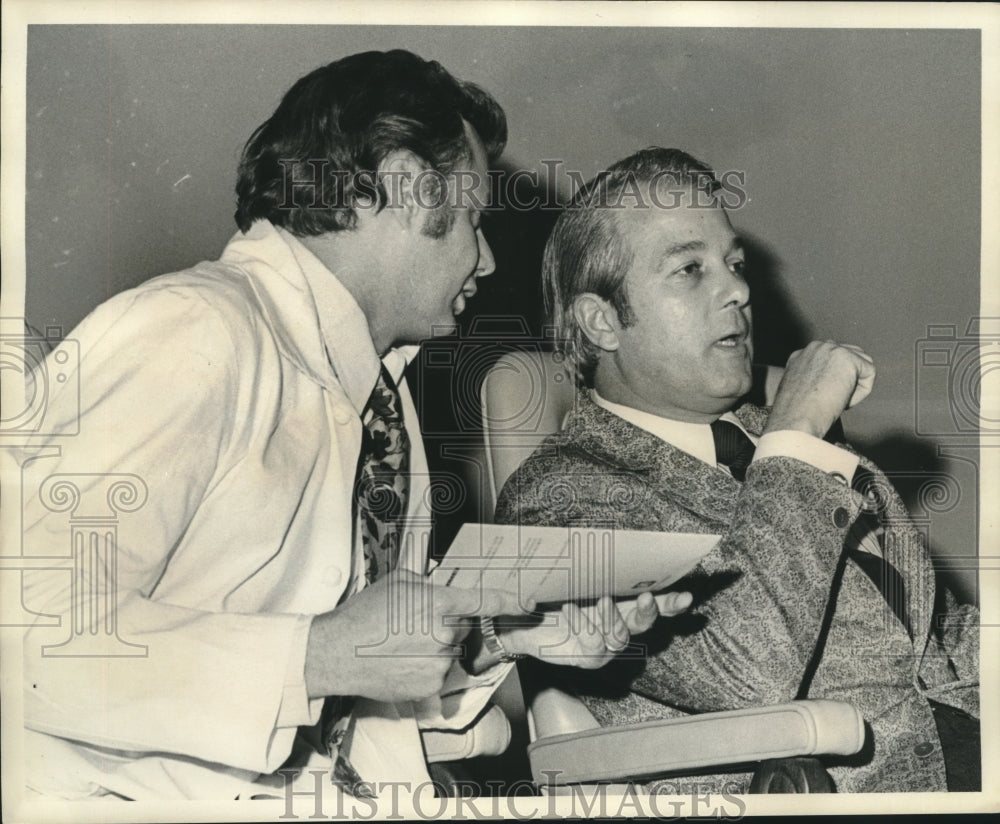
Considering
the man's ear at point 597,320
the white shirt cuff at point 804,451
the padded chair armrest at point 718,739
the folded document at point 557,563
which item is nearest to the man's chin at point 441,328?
the man's ear at point 597,320

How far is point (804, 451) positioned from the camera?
2352 millimetres

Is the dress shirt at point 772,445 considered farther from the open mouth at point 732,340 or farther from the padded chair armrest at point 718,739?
the padded chair armrest at point 718,739

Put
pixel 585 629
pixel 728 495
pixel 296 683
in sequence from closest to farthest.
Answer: pixel 296 683, pixel 585 629, pixel 728 495

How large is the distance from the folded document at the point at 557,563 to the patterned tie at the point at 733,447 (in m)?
0.22

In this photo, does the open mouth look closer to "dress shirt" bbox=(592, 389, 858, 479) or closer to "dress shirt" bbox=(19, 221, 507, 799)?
"dress shirt" bbox=(592, 389, 858, 479)

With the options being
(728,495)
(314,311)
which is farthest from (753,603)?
(314,311)

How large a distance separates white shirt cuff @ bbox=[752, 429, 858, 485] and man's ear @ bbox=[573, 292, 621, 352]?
0.32 m

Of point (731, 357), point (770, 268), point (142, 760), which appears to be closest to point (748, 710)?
point (731, 357)

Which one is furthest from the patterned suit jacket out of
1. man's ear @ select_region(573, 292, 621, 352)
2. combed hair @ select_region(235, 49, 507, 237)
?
combed hair @ select_region(235, 49, 507, 237)

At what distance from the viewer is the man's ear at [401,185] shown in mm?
2314

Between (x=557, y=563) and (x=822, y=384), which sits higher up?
(x=822, y=384)

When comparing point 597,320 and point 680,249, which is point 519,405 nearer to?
point 597,320

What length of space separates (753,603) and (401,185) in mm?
948

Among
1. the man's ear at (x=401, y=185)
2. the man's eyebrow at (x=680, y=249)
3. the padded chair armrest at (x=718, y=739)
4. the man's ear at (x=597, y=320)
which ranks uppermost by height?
the man's ear at (x=401, y=185)
